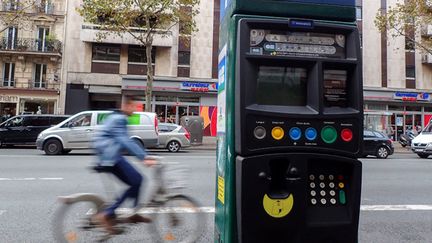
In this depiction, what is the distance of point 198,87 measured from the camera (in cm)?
2766

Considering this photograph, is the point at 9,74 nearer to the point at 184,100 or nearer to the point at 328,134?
the point at 184,100

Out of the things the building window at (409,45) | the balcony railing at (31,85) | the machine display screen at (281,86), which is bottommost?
the machine display screen at (281,86)

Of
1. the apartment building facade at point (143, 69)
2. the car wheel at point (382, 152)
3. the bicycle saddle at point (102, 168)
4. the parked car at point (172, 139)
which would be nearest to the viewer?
the bicycle saddle at point (102, 168)

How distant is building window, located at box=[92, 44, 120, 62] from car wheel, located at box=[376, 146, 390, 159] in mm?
18443

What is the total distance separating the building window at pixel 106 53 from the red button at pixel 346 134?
2676cm

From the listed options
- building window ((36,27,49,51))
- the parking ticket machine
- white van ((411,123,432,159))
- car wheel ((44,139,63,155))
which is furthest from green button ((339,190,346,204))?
building window ((36,27,49,51))

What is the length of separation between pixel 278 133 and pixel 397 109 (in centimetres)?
3155

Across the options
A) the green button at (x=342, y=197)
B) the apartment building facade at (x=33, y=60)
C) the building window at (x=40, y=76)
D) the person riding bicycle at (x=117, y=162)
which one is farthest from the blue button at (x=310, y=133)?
the building window at (x=40, y=76)

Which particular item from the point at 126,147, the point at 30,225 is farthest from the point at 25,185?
the point at 126,147

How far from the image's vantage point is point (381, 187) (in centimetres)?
824

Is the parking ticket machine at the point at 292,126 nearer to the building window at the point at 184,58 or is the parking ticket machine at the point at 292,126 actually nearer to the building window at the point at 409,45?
the building window at the point at 184,58

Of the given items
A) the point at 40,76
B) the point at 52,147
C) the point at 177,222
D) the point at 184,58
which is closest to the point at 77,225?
the point at 177,222

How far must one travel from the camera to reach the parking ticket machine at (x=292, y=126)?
2.46 metres

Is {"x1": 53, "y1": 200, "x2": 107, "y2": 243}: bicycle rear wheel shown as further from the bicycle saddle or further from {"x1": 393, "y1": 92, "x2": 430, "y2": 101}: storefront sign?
{"x1": 393, "y1": 92, "x2": 430, "y2": 101}: storefront sign
